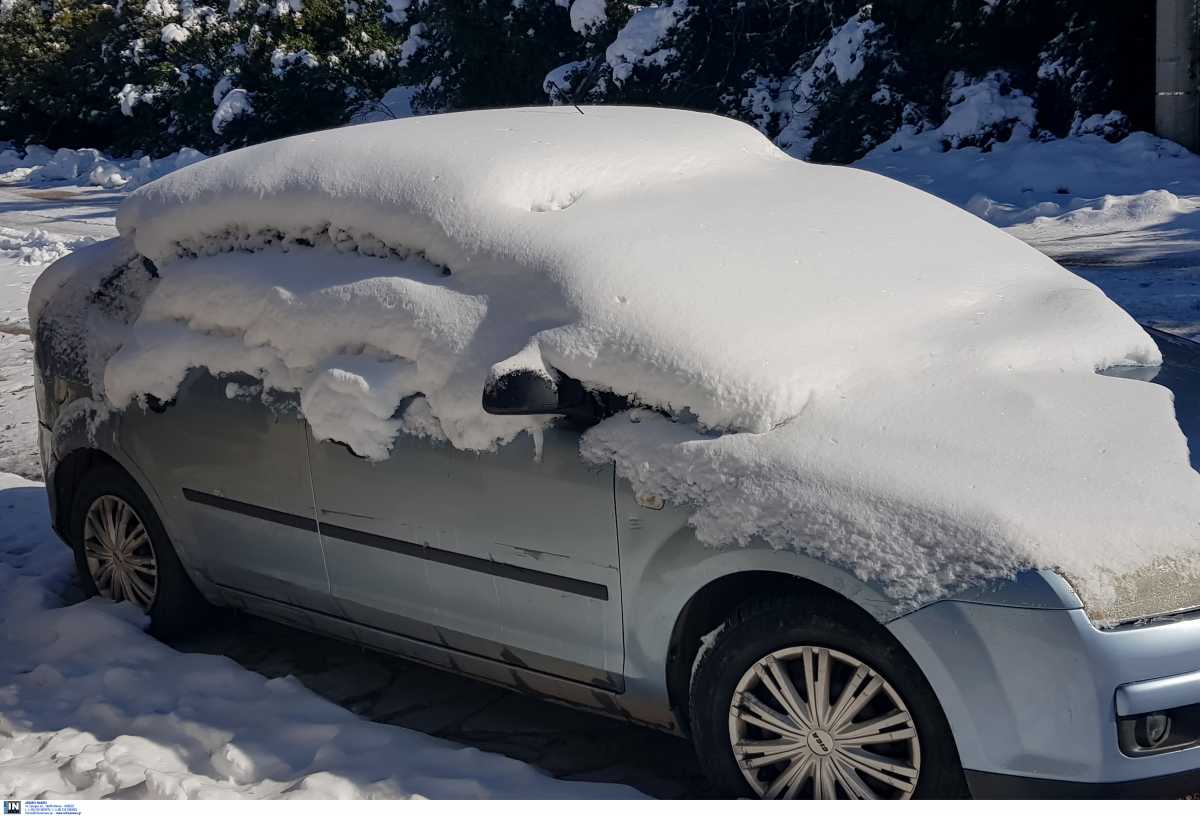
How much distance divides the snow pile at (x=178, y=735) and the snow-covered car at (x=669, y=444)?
24 cm

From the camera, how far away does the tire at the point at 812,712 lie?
264 cm

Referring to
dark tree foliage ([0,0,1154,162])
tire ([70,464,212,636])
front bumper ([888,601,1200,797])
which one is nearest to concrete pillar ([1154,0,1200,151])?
dark tree foliage ([0,0,1154,162])

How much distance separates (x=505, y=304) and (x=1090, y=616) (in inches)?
62.8

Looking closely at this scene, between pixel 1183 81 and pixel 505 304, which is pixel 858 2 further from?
pixel 505 304

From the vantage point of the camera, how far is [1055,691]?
2.46 meters

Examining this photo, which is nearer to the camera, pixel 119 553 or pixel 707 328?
pixel 707 328

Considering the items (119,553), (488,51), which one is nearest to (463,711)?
(119,553)

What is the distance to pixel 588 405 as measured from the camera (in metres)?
3.06

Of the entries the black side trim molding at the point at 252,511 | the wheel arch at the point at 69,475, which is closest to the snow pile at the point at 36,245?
the wheel arch at the point at 69,475

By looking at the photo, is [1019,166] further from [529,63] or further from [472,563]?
[472,563]

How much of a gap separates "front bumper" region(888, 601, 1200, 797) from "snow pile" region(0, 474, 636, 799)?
1.00m

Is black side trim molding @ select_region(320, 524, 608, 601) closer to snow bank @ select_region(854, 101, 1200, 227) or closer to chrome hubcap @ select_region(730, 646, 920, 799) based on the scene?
chrome hubcap @ select_region(730, 646, 920, 799)

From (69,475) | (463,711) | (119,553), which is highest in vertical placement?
(69,475)

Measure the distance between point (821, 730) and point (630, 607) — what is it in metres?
0.54
